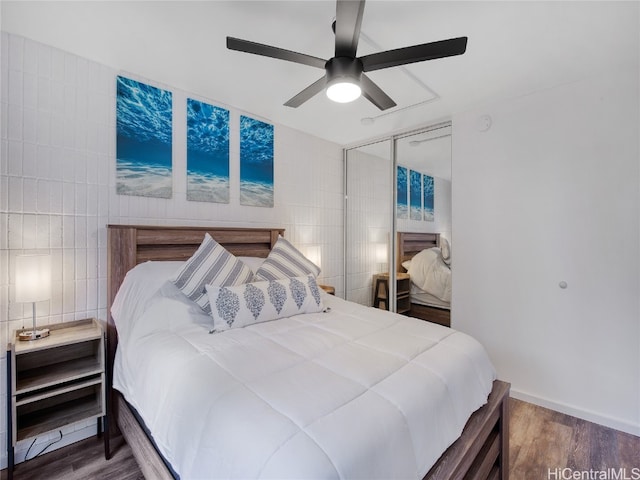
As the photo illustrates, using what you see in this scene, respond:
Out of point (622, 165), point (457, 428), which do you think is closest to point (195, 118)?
point (457, 428)

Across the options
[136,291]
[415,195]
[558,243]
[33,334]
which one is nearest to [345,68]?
[136,291]

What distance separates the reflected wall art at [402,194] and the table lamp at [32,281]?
9.94 feet

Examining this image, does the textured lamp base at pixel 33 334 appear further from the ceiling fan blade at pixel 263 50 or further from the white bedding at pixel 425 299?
the white bedding at pixel 425 299

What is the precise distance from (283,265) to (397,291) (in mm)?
1602

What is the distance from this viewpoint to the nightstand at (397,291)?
10.9ft

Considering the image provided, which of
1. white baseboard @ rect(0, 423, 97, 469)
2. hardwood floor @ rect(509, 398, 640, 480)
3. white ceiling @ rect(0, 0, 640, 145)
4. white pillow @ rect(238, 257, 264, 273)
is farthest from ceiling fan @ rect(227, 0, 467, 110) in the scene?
white baseboard @ rect(0, 423, 97, 469)

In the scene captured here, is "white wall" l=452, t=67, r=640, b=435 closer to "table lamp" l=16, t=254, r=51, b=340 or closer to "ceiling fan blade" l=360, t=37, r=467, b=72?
"ceiling fan blade" l=360, t=37, r=467, b=72

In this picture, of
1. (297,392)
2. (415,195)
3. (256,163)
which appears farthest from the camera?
(415,195)

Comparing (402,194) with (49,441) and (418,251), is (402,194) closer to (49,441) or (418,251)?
(418,251)

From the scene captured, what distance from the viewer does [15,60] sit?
178 cm

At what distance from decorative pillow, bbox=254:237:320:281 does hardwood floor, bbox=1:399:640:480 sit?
54.2 inches

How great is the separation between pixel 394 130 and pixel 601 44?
1.75m

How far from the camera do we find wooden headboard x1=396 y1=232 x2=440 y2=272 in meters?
3.16

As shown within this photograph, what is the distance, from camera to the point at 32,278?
1640 mm
